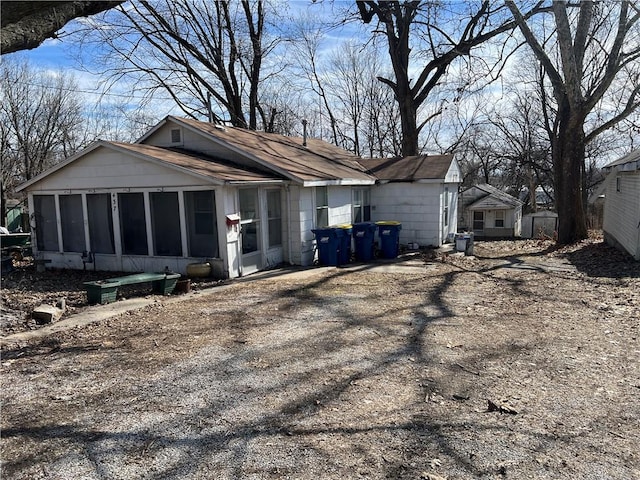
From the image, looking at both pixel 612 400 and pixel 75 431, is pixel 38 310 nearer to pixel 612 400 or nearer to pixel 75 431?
pixel 75 431

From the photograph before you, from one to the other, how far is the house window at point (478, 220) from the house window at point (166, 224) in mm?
21832

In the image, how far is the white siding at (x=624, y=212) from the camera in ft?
37.2

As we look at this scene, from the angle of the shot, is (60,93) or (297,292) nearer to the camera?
(297,292)

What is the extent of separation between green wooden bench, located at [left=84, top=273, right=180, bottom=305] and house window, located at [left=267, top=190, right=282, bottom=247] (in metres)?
3.20

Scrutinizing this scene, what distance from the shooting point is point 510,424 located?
141 inches

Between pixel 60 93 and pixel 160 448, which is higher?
pixel 60 93

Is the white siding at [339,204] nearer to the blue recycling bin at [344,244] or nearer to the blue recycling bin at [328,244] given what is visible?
the blue recycling bin at [344,244]

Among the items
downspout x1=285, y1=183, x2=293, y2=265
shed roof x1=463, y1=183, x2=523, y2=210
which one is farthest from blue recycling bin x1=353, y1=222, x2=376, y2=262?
shed roof x1=463, y1=183, x2=523, y2=210

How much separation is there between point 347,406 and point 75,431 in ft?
7.07

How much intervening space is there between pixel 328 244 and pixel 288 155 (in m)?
3.59

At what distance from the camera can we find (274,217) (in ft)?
38.7

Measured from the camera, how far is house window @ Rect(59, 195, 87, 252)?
11.6m

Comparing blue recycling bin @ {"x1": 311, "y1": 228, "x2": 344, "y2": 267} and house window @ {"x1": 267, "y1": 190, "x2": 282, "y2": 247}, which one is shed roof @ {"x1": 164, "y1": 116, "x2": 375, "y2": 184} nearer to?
house window @ {"x1": 267, "y1": 190, "x2": 282, "y2": 247}

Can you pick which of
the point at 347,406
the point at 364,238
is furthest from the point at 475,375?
the point at 364,238
